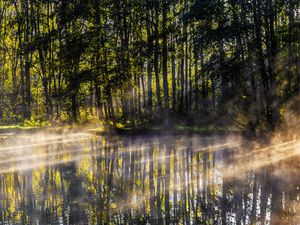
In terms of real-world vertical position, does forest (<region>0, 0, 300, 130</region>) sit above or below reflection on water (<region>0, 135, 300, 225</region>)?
above

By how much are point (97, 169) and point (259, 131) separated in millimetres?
12108

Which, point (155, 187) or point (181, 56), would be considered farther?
point (181, 56)

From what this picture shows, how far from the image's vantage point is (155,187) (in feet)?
42.3

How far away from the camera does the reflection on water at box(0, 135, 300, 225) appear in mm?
9859

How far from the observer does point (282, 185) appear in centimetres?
1243

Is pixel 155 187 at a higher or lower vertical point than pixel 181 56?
lower

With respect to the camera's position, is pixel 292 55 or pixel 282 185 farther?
pixel 292 55

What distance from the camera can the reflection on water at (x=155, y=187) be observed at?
986 cm

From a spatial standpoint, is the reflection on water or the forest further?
the forest

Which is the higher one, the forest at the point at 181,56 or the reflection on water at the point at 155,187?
the forest at the point at 181,56

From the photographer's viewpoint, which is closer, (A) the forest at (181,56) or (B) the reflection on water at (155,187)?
(B) the reflection on water at (155,187)

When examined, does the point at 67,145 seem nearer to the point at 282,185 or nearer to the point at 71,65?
the point at 71,65

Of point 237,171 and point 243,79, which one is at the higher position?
point 243,79

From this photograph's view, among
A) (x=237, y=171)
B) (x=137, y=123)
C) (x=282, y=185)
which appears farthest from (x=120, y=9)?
(x=282, y=185)
